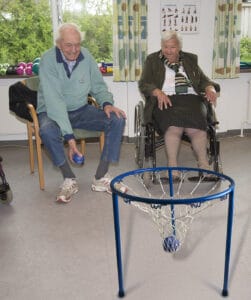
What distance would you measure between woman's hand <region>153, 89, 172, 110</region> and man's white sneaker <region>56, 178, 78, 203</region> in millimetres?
811

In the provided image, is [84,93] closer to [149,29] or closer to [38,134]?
[38,134]

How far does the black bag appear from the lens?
9.21 ft

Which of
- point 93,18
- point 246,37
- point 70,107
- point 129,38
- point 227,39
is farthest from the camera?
point 246,37

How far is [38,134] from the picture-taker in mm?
2652

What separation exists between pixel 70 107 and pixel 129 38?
121 centimetres

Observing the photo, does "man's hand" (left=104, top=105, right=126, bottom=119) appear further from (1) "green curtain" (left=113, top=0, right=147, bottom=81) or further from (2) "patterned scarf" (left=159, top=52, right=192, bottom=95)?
(1) "green curtain" (left=113, top=0, right=147, bottom=81)

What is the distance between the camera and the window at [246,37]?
396cm

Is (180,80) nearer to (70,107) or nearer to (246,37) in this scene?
(70,107)

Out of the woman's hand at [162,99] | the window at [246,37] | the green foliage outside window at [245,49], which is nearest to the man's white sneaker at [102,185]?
the woman's hand at [162,99]

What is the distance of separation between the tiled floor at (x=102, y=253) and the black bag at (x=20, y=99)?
0.55m

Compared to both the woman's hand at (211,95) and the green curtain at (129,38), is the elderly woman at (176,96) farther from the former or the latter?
the green curtain at (129,38)

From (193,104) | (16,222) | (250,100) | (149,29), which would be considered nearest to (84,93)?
(193,104)

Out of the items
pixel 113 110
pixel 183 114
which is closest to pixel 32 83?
pixel 113 110

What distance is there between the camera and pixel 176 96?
9.59 ft
